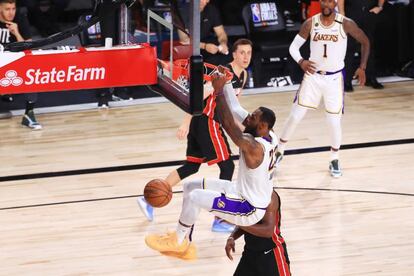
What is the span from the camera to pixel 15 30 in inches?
434

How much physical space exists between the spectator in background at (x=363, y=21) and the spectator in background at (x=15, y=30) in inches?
175

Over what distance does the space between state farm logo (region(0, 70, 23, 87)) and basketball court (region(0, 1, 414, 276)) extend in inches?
37.1

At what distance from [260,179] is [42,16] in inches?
285

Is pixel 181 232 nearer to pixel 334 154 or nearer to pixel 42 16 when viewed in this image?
pixel 334 154

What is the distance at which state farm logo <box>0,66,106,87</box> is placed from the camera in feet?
16.7

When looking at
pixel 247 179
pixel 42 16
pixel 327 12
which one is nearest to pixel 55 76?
pixel 247 179

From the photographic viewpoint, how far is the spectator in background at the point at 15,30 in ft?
35.8

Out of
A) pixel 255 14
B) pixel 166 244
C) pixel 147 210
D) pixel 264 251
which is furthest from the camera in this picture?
pixel 255 14

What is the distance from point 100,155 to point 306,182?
2.48 meters

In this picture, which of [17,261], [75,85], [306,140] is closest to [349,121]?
[306,140]

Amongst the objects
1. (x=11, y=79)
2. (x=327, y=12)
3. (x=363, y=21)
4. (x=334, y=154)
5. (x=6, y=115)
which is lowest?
(x=6, y=115)

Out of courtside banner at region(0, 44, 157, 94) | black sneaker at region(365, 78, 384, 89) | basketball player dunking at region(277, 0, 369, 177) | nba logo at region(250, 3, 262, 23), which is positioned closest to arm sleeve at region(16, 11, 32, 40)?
nba logo at region(250, 3, 262, 23)

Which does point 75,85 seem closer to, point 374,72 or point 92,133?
point 92,133

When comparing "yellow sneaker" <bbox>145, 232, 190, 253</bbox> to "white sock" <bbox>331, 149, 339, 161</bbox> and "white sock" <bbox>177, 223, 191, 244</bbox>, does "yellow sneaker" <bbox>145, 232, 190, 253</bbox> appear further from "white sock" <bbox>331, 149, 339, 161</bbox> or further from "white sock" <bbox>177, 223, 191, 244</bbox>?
"white sock" <bbox>331, 149, 339, 161</bbox>
